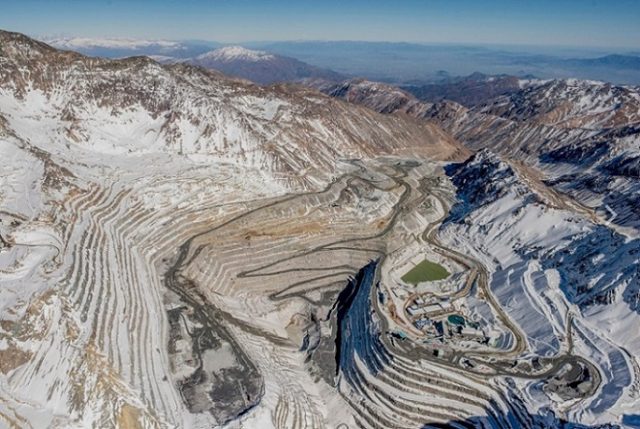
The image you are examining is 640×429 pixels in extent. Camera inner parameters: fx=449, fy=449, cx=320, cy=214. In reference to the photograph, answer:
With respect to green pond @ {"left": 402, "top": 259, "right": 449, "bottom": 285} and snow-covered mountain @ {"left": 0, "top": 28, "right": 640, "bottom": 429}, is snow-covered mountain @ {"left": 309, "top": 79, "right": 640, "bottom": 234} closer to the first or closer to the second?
snow-covered mountain @ {"left": 0, "top": 28, "right": 640, "bottom": 429}

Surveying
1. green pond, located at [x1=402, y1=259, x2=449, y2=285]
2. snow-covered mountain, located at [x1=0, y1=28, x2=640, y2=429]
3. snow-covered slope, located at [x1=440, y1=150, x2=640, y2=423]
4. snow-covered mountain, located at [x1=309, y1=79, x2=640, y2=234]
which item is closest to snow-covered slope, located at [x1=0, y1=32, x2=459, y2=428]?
snow-covered mountain, located at [x1=0, y1=28, x2=640, y2=429]

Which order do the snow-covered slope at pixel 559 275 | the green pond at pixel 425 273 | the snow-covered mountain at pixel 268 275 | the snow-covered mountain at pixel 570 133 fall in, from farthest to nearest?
1. the snow-covered mountain at pixel 570 133
2. the green pond at pixel 425 273
3. the snow-covered slope at pixel 559 275
4. the snow-covered mountain at pixel 268 275

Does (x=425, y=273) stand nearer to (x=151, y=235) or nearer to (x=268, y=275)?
(x=268, y=275)

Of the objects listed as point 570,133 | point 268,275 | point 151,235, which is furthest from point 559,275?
point 570,133

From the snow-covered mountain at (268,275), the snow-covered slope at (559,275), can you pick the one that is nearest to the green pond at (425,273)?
the snow-covered mountain at (268,275)

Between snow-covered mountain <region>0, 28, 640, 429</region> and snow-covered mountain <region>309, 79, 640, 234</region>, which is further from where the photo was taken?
snow-covered mountain <region>309, 79, 640, 234</region>

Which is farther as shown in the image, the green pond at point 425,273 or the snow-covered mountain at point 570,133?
the snow-covered mountain at point 570,133

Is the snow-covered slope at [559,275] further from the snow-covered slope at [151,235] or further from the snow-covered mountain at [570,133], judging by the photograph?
the snow-covered slope at [151,235]

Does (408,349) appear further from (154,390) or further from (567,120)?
(567,120)
